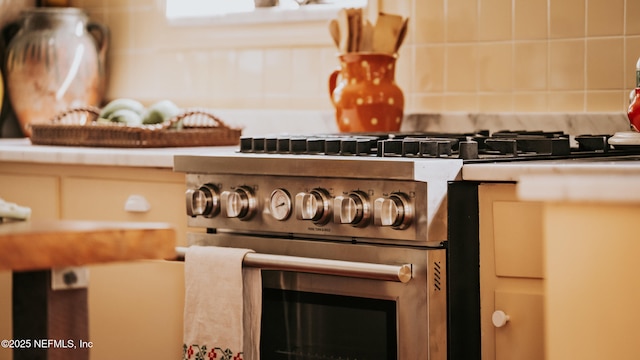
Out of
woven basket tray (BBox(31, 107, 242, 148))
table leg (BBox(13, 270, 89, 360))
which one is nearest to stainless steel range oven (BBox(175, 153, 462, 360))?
woven basket tray (BBox(31, 107, 242, 148))

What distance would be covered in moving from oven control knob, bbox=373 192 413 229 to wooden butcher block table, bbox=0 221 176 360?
0.74 meters

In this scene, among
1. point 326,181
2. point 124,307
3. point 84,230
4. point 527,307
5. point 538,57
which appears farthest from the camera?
point 538,57

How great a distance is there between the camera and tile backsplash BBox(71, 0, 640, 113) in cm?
254

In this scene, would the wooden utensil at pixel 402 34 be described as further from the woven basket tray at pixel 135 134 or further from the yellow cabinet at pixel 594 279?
the yellow cabinet at pixel 594 279

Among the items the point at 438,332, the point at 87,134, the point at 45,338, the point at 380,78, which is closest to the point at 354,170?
the point at 438,332

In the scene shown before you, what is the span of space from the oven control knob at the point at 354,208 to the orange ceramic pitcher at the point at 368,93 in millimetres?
617

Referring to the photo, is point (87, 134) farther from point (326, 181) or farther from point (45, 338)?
point (45, 338)

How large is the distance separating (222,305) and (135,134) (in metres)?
0.69

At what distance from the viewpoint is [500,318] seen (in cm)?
190

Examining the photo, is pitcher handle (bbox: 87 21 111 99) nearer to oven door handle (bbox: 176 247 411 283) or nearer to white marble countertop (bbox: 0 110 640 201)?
white marble countertop (bbox: 0 110 640 201)

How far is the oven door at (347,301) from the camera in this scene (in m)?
1.90

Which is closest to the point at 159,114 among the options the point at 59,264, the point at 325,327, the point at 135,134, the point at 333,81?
the point at 135,134

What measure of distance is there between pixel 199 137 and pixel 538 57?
89cm

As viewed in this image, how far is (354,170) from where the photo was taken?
196 cm
